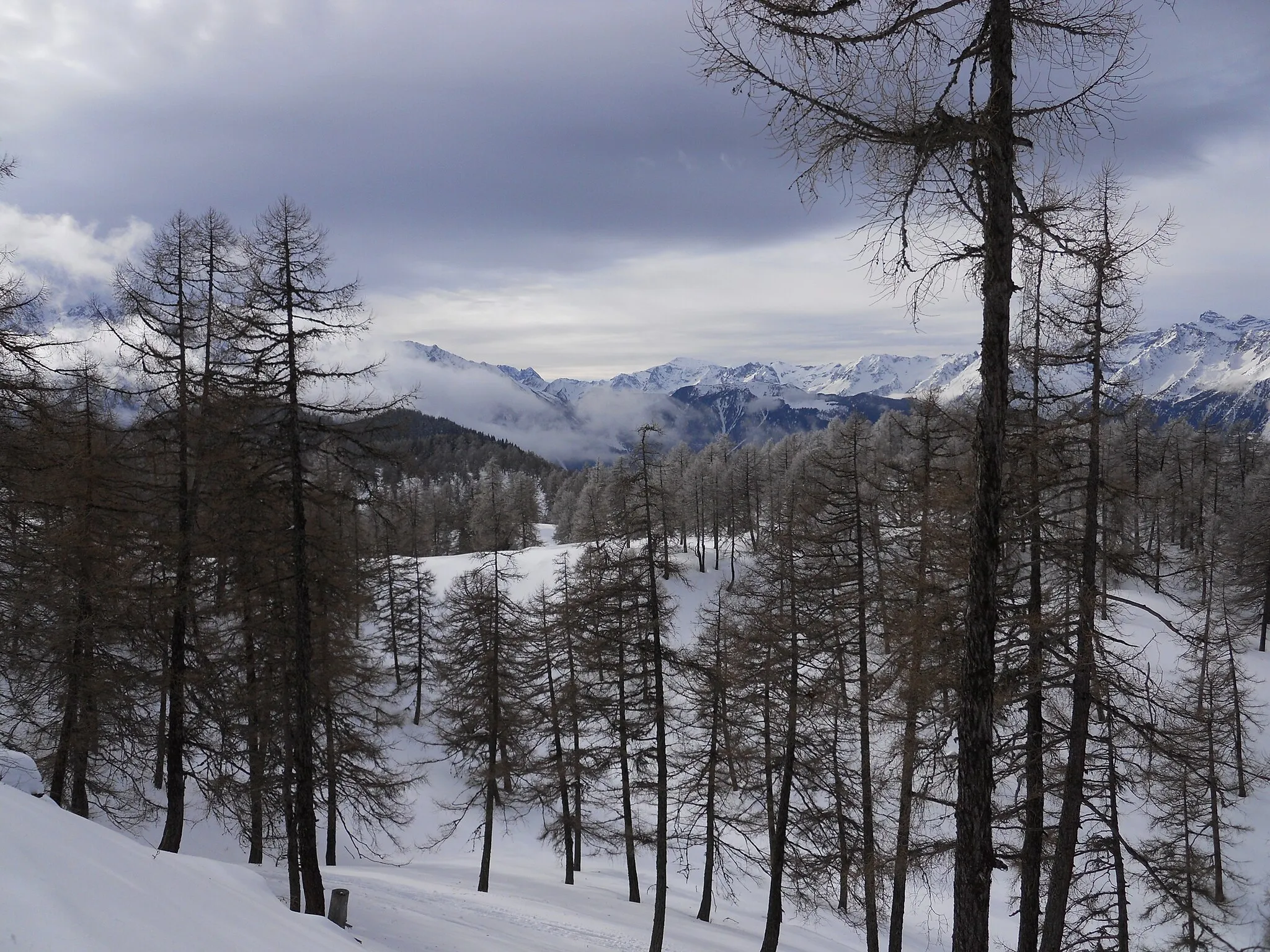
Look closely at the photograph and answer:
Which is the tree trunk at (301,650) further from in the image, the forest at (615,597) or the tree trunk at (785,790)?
the tree trunk at (785,790)

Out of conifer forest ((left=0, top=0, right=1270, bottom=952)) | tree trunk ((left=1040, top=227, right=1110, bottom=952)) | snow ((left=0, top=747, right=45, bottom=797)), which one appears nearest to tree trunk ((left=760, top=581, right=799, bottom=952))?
conifer forest ((left=0, top=0, right=1270, bottom=952))

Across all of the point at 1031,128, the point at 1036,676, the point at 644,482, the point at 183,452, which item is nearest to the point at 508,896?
the point at 644,482

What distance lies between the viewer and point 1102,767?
32.9 feet

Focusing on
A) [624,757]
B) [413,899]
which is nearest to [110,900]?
[413,899]

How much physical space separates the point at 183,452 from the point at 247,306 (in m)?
3.73

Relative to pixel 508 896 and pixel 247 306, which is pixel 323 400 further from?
pixel 508 896

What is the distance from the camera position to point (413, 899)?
15.8 metres

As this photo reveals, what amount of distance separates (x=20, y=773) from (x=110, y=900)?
5169 millimetres

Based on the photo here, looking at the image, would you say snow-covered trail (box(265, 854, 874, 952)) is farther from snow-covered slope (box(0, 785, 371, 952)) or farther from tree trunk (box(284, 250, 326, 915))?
snow-covered slope (box(0, 785, 371, 952))

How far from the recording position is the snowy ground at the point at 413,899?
4.27 metres

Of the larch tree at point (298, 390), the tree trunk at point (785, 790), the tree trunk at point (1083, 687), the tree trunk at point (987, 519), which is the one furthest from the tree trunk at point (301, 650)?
the tree trunk at point (1083, 687)

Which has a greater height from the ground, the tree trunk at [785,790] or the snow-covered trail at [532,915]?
the tree trunk at [785,790]

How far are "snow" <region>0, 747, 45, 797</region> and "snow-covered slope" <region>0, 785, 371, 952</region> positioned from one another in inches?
45.2

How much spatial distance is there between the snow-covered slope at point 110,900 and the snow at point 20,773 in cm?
115
